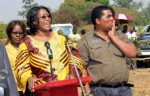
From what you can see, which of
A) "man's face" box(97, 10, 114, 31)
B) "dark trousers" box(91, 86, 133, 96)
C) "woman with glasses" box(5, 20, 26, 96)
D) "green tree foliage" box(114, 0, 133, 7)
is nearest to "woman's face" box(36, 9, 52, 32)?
"man's face" box(97, 10, 114, 31)

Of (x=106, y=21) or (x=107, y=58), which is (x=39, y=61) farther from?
(x=106, y=21)

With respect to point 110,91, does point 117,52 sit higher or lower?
higher

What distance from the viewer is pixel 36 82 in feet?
15.0

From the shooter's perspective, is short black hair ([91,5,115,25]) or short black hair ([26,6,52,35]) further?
short black hair ([91,5,115,25])

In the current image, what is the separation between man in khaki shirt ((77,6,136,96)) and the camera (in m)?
5.21

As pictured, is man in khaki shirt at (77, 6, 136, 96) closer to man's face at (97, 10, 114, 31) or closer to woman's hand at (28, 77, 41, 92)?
man's face at (97, 10, 114, 31)

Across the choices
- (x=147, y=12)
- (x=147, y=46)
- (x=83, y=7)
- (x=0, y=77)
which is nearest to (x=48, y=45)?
(x=0, y=77)

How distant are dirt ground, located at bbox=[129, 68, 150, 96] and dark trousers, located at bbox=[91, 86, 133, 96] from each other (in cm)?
668

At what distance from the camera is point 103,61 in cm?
524

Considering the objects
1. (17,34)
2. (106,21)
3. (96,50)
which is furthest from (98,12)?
(17,34)

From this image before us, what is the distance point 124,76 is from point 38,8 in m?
1.11

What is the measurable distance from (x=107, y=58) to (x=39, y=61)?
0.84m

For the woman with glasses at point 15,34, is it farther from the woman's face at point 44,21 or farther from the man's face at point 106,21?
the woman's face at point 44,21

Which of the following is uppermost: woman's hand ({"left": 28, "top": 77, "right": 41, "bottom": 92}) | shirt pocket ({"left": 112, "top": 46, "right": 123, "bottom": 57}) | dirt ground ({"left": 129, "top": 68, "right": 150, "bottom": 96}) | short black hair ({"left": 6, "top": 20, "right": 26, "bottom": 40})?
short black hair ({"left": 6, "top": 20, "right": 26, "bottom": 40})
